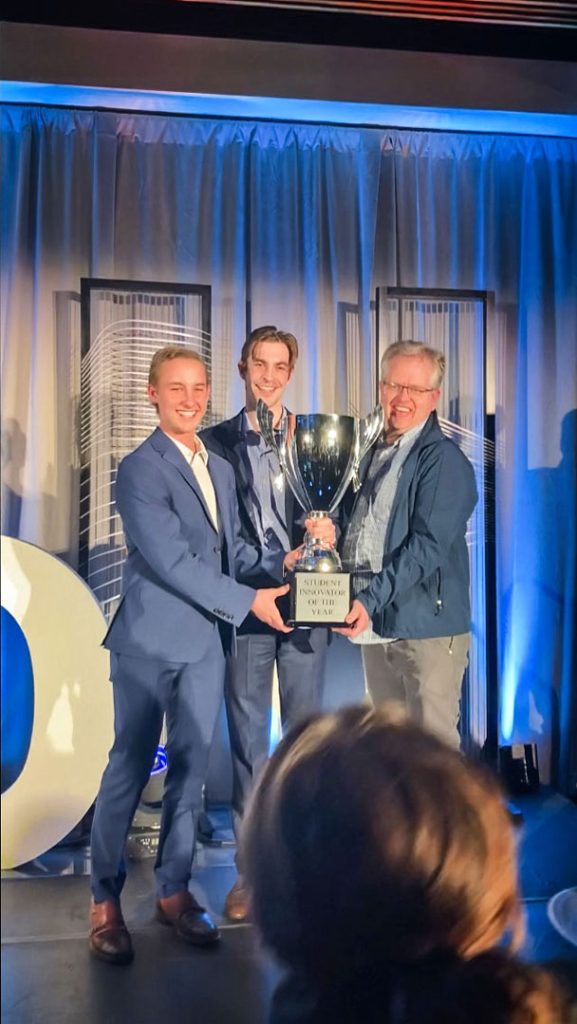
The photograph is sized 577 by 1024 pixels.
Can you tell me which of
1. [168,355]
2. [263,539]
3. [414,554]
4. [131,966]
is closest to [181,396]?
[168,355]

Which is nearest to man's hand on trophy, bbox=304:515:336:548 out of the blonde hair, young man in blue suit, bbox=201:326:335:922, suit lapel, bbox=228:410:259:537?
young man in blue suit, bbox=201:326:335:922

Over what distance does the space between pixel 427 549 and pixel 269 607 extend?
0.34 meters

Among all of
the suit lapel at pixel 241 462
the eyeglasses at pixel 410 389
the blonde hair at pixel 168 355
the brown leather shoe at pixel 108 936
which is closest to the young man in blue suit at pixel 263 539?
the suit lapel at pixel 241 462

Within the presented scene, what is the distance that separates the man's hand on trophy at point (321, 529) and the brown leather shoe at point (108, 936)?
0.79 meters

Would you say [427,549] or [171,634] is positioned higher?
[427,549]

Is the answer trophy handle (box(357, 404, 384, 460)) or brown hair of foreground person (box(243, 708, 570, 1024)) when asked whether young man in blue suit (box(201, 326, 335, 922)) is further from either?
brown hair of foreground person (box(243, 708, 570, 1024))

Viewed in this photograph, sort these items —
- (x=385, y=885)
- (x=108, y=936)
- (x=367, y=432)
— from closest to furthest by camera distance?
(x=385, y=885)
(x=108, y=936)
(x=367, y=432)

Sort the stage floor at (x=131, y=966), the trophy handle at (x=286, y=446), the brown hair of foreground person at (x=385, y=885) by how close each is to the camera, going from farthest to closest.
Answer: the trophy handle at (x=286, y=446)
the stage floor at (x=131, y=966)
the brown hair of foreground person at (x=385, y=885)

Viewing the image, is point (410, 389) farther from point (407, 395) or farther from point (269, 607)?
point (269, 607)

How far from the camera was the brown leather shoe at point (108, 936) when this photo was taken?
1595 mm

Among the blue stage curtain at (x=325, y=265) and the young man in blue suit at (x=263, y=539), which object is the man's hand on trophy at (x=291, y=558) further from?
the blue stage curtain at (x=325, y=265)

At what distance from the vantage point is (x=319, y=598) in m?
1.65

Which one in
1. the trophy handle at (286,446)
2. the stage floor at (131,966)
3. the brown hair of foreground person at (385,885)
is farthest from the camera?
the trophy handle at (286,446)

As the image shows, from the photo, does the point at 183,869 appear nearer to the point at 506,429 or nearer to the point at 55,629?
the point at 55,629
